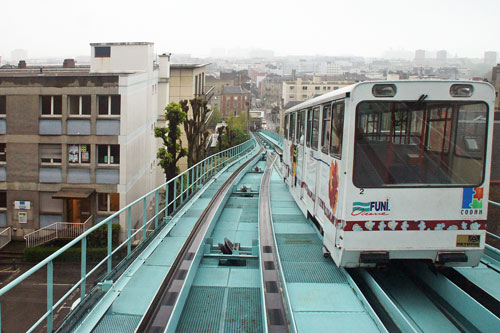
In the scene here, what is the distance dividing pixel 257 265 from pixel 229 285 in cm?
113

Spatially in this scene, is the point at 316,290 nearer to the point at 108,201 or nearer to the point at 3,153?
the point at 108,201

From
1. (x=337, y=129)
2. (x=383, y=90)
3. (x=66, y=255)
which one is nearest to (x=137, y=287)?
(x=337, y=129)

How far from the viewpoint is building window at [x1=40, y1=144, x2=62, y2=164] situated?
2647 cm

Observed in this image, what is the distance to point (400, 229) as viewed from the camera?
6.62m

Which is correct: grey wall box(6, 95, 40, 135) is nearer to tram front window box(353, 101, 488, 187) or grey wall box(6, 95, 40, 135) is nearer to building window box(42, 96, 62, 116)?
building window box(42, 96, 62, 116)

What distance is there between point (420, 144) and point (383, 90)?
3.08ft

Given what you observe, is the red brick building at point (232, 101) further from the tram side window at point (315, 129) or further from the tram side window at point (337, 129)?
the tram side window at point (337, 129)

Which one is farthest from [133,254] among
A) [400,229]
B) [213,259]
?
[400,229]

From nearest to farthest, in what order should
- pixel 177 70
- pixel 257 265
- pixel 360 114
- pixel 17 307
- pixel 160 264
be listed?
pixel 360 114 → pixel 160 264 → pixel 257 265 → pixel 17 307 → pixel 177 70

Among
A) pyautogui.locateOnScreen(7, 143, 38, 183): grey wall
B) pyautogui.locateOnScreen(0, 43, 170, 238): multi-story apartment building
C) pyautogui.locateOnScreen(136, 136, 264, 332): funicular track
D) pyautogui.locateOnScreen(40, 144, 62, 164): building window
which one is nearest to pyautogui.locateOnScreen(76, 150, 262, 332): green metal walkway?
pyautogui.locateOnScreen(136, 136, 264, 332): funicular track

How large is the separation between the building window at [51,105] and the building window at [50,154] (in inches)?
71.9

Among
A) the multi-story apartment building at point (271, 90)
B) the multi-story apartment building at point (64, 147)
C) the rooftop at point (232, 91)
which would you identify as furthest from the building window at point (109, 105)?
the multi-story apartment building at point (271, 90)

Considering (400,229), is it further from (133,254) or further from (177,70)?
(177,70)

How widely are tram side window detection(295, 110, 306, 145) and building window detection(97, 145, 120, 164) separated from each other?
1687 cm
